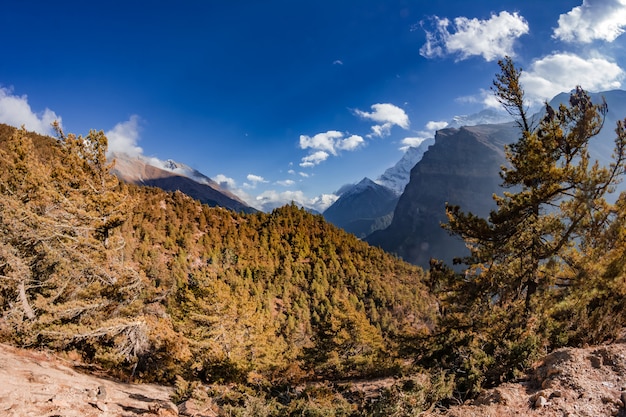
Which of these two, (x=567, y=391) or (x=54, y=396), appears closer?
(x=567, y=391)

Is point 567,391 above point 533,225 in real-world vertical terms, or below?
below

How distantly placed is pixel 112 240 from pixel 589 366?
19136mm

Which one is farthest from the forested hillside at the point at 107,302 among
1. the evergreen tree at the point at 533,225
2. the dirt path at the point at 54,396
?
the evergreen tree at the point at 533,225

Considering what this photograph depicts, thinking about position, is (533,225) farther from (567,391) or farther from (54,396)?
(54,396)

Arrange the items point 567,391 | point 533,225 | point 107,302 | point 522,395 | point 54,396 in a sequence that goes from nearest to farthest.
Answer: point 567,391, point 522,395, point 54,396, point 533,225, point 107,302

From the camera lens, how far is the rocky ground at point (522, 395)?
5785 millimetres

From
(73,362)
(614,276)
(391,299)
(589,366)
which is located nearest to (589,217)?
(614,276)

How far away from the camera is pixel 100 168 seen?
54.0 feet

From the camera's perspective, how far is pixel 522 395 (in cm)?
656

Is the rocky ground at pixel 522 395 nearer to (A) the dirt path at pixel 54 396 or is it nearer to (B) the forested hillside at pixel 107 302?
(A) the dirt path at pixel 54 396

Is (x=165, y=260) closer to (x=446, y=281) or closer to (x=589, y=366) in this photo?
(x=446, y=281)

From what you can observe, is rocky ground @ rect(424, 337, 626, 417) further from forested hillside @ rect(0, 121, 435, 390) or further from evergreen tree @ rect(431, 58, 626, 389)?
forested hillside @ rect(0, 121, 435, 390)

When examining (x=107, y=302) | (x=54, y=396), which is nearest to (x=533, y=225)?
(x=54, y=396)

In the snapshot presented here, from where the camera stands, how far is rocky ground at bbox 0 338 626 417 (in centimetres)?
579
